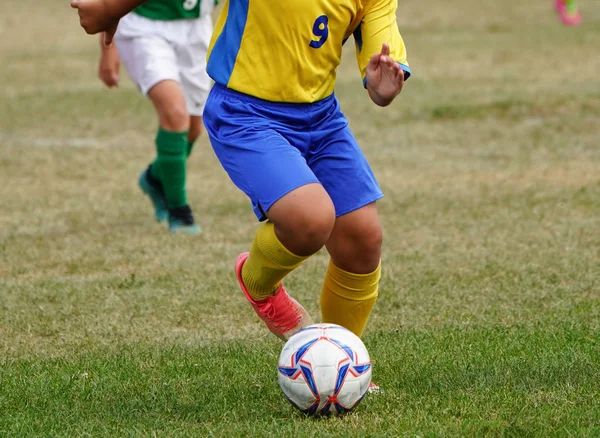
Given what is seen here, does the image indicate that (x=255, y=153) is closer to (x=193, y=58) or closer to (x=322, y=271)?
(x=322, y=271)

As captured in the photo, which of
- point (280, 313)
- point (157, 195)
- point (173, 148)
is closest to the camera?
point (280, 313)

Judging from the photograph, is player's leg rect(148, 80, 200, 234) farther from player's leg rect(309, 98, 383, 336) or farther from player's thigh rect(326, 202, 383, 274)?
player's thigh rect(326, 202, 383, 274)

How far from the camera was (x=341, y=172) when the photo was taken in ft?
12.6

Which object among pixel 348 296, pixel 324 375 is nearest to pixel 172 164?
pixel 348 296

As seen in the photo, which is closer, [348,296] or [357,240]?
[357,240]

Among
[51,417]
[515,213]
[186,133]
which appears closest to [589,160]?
[515,213]

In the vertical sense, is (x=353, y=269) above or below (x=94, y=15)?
below

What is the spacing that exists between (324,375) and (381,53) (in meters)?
1.05

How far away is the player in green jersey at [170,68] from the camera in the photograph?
6.78 m

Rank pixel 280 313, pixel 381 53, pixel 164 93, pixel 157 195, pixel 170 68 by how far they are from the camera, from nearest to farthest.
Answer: pixel 381 53
pixel 280 313
pixel 164 93
pixel 170 68
pixel 157 195

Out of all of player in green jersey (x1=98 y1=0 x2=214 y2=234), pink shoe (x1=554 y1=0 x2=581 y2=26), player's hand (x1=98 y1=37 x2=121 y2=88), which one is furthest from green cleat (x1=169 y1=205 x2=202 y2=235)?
pink shoe (x1=554 y1=0 x2=581 y2=26)

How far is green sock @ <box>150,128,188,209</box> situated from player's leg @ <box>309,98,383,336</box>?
3.08 metres

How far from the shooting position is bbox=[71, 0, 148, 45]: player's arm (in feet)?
12.1

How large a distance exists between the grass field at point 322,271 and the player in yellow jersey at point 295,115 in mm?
487
